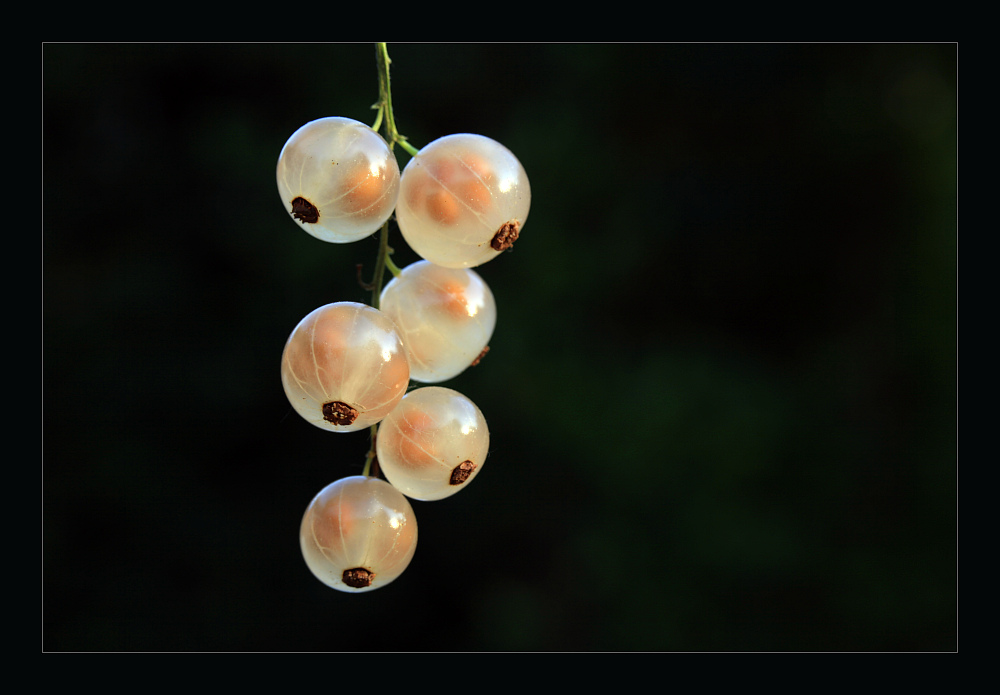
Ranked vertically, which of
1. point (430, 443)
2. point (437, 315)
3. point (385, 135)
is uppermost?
point (385, 135)

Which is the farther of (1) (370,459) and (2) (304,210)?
(1) (370,459)

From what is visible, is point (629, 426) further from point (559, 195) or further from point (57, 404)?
point (57, 404)

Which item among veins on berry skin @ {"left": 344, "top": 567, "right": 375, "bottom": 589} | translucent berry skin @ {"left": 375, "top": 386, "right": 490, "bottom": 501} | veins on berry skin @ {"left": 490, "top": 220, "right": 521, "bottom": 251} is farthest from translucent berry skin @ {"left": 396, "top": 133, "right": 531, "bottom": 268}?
veins on berry skin @ {"left": 344, "top": 567, "right": 375, "bottom": 589}

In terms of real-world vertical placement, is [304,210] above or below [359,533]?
above

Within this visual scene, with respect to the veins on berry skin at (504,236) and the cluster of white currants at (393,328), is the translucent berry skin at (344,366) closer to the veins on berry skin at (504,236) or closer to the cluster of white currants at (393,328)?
the cluster of white currants at (393,328)

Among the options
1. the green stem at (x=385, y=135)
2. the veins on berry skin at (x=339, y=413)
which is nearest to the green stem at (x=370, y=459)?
the green stem at (x=385, y=135)

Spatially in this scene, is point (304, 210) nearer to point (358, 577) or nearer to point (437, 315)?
point (437, 315)

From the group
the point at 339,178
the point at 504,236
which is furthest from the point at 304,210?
the point at 504,236
